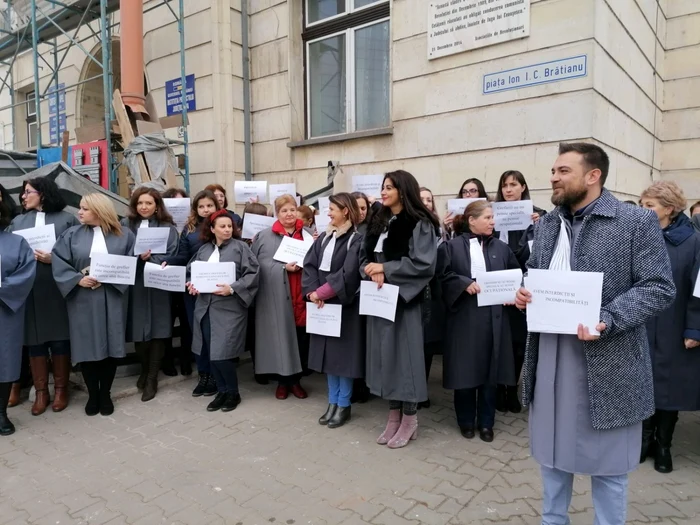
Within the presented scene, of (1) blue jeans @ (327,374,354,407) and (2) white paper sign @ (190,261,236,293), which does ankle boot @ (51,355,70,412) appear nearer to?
(2) white paper sign @ (190,261,236,293)

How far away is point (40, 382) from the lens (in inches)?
184

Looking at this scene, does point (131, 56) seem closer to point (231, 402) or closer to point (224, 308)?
point (224, 308)

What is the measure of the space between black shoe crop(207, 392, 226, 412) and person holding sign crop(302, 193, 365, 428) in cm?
96

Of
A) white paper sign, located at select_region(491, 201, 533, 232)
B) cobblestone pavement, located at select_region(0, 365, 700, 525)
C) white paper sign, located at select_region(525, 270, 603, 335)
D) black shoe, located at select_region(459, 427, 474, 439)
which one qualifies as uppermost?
white paper sign, located at select_region(491, 201, 533, 232)

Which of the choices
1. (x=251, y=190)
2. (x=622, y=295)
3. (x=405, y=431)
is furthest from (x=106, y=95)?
(x=622, y=295)

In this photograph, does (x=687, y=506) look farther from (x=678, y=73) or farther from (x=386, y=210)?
(x=678, y=73)

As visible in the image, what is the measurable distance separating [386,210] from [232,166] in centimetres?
534

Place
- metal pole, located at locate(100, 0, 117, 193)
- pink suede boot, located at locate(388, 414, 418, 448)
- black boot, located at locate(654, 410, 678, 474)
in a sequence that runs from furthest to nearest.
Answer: metal pole, located at locate(100, 0, 117, 193), pink suede boot, located at locate(388, 414, 418, 448), black boot, located at locate(654, 410, 678, 474)

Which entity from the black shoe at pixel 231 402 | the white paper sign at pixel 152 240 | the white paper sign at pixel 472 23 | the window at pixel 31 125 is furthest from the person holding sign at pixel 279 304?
the window at pixel 31 125

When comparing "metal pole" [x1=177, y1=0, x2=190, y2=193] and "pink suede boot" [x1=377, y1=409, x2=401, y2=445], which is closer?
"pink suede boot" [x1=377, y1=409, x2=401, y2=445]

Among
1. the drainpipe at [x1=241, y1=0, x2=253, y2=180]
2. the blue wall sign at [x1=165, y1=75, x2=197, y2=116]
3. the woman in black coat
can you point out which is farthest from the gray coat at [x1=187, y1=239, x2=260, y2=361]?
the blue wall sign at [x1=165, y1=75, x2=197, y2=116]

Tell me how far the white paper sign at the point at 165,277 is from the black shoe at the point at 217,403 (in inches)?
40.1

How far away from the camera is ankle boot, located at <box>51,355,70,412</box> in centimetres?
468

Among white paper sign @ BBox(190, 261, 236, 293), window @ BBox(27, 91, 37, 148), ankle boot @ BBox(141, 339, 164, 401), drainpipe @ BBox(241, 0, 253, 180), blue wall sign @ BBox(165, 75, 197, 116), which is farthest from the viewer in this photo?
window @ BBox(27, 91, 37, 148)
